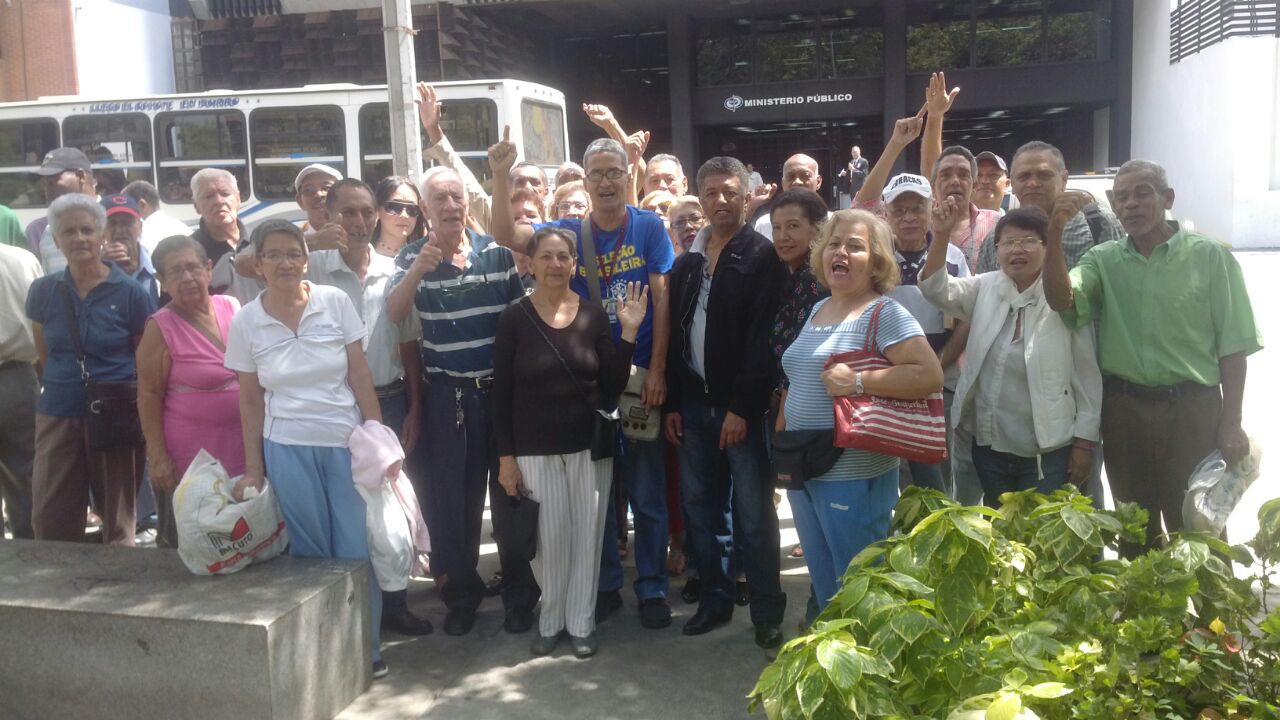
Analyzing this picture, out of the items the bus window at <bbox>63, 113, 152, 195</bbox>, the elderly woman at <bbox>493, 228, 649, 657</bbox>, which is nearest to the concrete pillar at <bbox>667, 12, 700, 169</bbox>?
the bus window at <bbox>63, 113, 152, 195</bbox>

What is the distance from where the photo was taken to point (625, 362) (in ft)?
14.9

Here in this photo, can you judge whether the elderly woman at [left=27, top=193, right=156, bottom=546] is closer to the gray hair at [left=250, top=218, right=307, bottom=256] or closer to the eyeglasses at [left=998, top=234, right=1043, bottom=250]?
the gray hair at [left=250, top=218, right=307, bottom=256]

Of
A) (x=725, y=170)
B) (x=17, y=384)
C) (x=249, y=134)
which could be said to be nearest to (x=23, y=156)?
(x=249, y=134)

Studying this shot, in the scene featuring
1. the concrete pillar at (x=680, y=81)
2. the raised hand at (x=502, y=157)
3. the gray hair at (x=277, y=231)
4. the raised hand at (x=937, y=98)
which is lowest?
the gray hair at (x=277, y=231)

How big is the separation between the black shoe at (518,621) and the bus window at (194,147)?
11994 millimetres

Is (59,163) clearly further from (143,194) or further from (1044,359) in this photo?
(1044,359)

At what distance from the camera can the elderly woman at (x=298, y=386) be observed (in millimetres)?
4188

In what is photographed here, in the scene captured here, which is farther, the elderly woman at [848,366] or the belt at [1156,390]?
the belt at [1156,390]

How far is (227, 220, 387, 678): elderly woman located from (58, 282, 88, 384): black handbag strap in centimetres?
126

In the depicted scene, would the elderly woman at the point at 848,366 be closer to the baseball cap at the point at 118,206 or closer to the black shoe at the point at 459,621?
the black shoe at the point at 459,621

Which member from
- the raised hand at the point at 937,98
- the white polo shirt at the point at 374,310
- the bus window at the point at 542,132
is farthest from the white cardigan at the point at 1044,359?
the bus window at the point at 542,132

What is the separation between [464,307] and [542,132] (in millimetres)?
11592

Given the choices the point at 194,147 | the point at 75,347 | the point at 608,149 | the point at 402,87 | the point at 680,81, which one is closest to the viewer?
the point at 608,149

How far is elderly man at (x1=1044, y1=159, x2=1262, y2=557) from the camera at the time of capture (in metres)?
3.96
